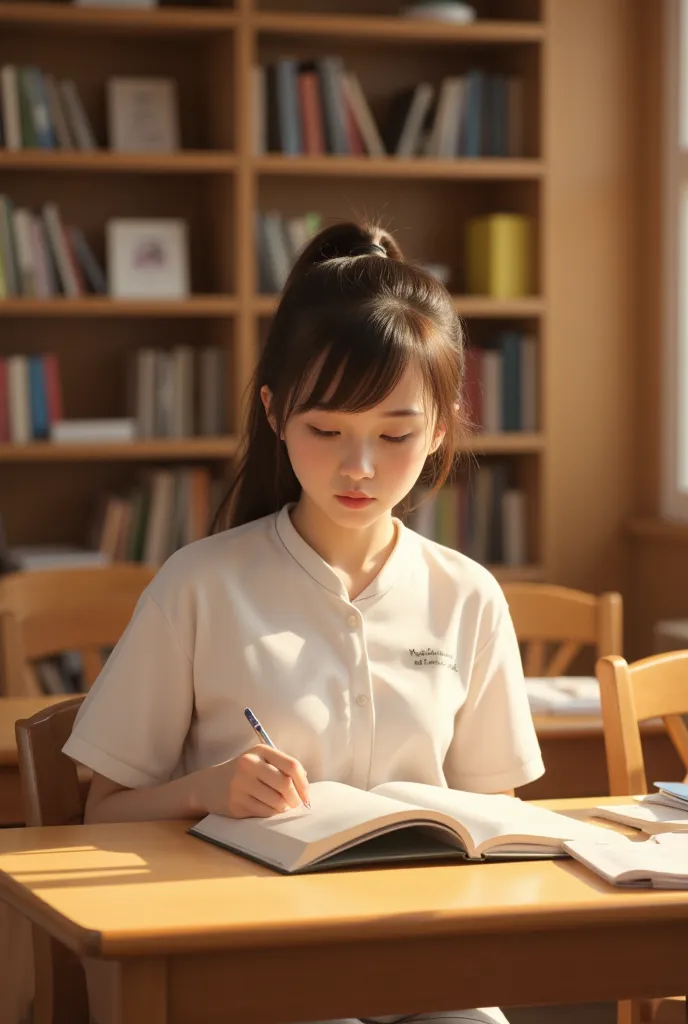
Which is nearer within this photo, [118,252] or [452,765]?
[452,765]

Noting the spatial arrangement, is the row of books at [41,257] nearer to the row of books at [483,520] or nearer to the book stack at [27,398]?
the book stack at [27,398]

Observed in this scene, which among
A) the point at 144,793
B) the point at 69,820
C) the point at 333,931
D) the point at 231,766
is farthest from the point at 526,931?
the point at 69,820

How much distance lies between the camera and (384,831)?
1.22 metres

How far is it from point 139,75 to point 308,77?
504mm

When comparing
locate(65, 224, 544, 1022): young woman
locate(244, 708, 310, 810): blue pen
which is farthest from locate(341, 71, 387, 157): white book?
locate(244, 708, 310, 810): blue pen

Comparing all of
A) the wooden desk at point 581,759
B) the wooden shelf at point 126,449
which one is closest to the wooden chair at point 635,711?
the wooden desk at point 581,759

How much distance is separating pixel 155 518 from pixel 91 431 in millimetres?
314

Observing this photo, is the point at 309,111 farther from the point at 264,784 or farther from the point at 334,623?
the point at 264,784

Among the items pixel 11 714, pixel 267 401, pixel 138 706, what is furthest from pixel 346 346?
pixel 11 714

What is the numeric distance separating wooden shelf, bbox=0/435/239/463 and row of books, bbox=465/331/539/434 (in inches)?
30.2

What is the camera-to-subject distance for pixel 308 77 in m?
4.20

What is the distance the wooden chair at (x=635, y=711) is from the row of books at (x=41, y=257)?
2561 mm

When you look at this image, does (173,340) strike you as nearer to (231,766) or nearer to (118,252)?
(118,252)

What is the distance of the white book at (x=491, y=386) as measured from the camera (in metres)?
4.41
